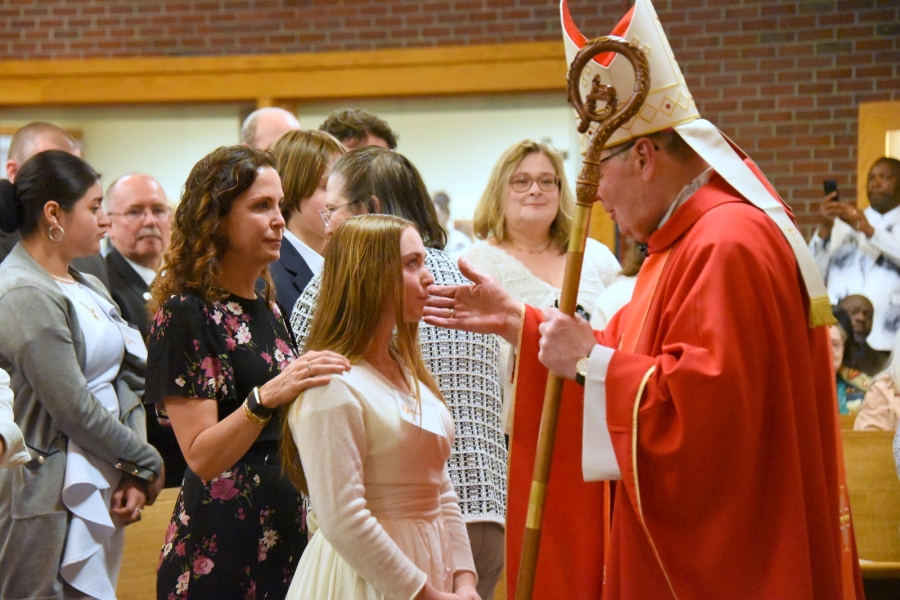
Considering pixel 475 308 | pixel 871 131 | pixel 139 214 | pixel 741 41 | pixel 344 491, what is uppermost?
pixel 741 41

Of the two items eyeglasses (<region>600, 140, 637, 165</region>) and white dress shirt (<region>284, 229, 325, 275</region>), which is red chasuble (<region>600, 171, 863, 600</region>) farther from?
white dress shirt (<region>284, 229, 325, 275</region>)

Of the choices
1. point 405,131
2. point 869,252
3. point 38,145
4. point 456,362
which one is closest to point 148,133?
point 405,131

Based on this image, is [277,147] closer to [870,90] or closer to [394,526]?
[394,526]

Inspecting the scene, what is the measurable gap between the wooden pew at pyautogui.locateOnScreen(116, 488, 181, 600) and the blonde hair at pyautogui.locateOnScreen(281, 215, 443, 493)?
1493 mm

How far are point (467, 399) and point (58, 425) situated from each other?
119cm

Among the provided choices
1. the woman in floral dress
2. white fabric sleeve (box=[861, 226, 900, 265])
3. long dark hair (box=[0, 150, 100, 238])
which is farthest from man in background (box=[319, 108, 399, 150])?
white fabric sleeve (box=[861, 226, 900, 265])

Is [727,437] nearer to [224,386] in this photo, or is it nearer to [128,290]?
[224,386]

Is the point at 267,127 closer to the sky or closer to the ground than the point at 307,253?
closer to the sky

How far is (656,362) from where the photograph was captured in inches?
77.0

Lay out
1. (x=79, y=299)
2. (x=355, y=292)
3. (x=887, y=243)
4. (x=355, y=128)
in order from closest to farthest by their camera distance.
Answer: (x=355, y=292), (x=79, y=299), (x=355, y=128), (x=887, y=243)

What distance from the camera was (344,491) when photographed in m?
1.93

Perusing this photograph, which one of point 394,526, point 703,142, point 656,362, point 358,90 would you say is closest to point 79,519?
point 394,526

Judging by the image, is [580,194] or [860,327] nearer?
[580,194]

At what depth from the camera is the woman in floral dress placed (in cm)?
220
